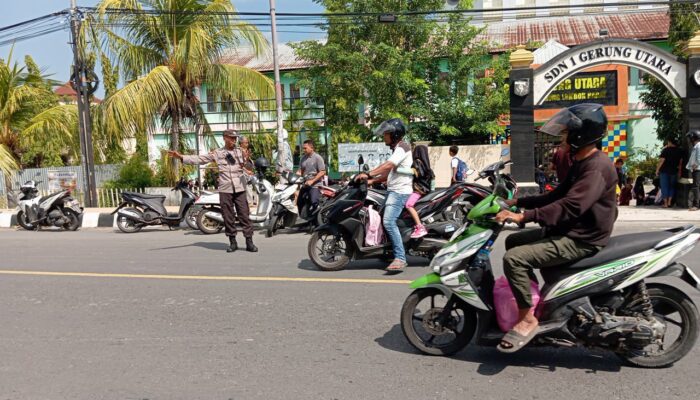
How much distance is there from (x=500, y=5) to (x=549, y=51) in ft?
74.4

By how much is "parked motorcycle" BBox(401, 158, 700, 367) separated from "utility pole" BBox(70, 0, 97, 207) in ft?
47.9

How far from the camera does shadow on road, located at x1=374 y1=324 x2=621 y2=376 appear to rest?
153 inches

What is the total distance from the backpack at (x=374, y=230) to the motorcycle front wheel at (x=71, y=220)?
28.4 feet

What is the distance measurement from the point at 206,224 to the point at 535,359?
818 centimetres

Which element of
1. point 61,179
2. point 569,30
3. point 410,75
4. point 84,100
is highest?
point 569,30

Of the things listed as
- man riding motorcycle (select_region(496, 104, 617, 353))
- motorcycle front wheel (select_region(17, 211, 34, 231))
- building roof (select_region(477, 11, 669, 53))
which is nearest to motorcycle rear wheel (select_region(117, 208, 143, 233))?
motorcycle front wheel (select_region(17, 211, 34, 231))

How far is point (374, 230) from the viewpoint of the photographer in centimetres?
687

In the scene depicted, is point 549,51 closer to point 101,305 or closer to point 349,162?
point 349,162

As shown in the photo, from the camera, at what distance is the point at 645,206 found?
14.0 m

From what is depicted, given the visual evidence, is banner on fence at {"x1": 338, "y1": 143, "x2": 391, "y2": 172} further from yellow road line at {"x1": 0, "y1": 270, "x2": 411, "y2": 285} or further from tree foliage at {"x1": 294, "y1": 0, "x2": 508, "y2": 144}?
yellow road line at {"x1": 0, "y1": 270, "x2": 411, "y2": 285}

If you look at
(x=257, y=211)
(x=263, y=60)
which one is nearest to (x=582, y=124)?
(x=257, y=211)

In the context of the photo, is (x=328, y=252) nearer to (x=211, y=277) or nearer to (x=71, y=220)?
(x=211, y=277)

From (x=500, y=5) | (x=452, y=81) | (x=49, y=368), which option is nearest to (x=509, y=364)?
(x=49, y=368)

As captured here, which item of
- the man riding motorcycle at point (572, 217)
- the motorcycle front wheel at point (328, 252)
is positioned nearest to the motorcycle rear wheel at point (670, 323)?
Answer: the man riding motorcycle at point (572, 217)
